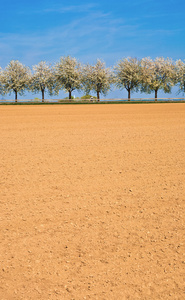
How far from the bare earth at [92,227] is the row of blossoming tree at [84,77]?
2114 inches

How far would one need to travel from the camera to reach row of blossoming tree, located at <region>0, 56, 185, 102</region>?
198 ft

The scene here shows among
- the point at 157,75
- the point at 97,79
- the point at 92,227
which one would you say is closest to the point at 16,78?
the point at 97,79

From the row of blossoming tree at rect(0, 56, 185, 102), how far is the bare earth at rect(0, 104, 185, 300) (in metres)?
53.7

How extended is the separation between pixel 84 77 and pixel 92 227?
58816mm

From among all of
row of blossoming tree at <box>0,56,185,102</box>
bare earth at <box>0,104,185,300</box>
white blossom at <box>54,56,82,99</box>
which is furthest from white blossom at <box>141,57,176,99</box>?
bare earth at <box>0,104,185,300</box>

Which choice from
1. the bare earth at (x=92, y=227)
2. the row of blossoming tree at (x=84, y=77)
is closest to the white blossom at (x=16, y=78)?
the row of blossoming tree at (x=84, y=77)

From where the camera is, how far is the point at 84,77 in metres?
61.1

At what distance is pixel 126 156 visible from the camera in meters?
8.32

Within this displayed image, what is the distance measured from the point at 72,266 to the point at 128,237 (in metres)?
0.92

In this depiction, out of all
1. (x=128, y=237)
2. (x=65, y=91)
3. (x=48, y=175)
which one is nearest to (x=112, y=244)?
(x=128, y=237)

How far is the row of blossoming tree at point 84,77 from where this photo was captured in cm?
6047

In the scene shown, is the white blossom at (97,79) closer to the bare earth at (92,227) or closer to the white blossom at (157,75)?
the white blossom at (157,75)

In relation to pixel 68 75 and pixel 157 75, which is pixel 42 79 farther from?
pixel 157 75

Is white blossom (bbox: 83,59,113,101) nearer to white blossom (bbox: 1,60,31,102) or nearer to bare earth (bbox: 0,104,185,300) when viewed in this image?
white blossom (bbox: 1,60,31,102)
